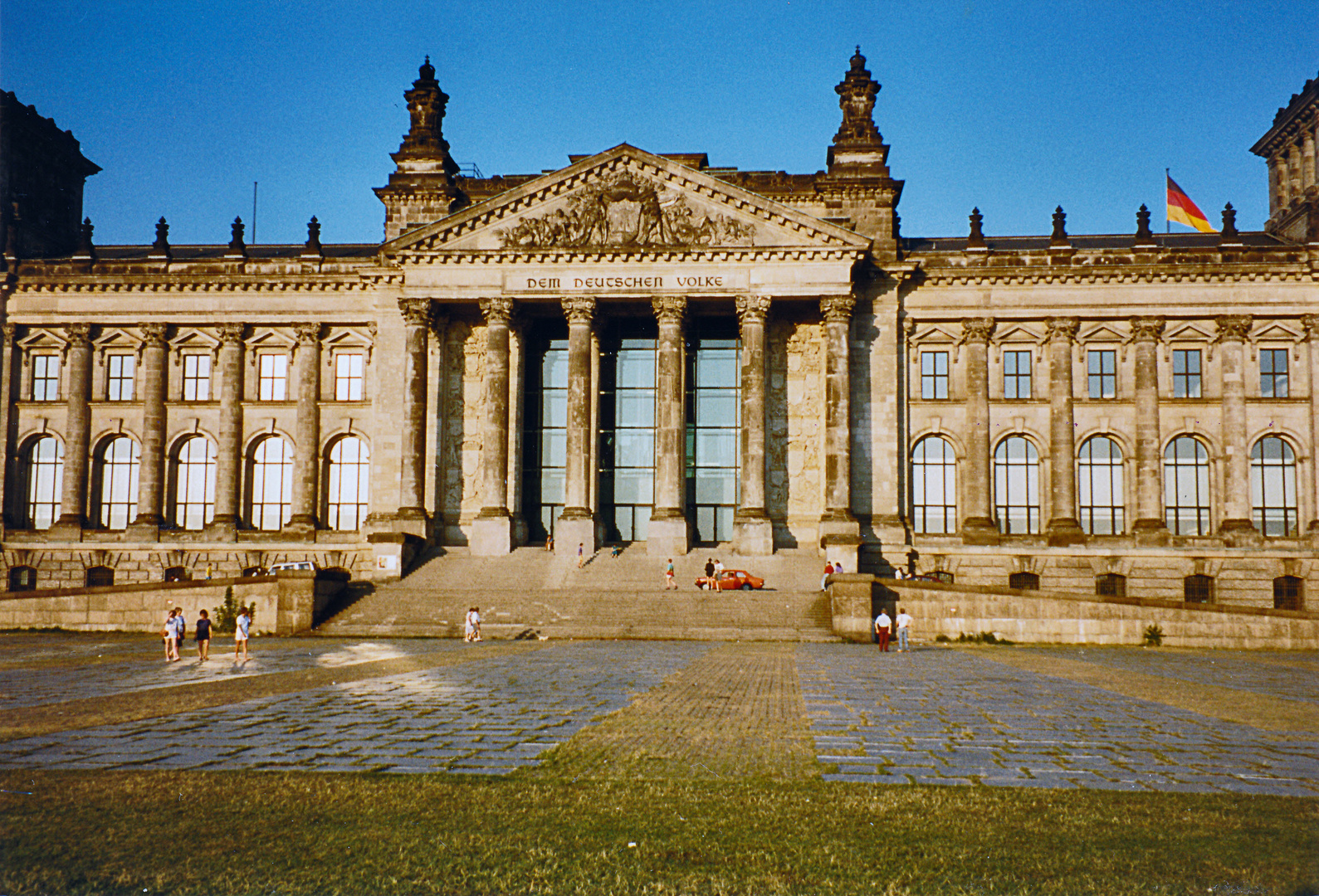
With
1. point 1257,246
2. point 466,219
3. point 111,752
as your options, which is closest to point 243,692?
point 111,752

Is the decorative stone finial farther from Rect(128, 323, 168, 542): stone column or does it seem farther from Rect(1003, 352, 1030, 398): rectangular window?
Rect(128, 323, 168, 542): stone column

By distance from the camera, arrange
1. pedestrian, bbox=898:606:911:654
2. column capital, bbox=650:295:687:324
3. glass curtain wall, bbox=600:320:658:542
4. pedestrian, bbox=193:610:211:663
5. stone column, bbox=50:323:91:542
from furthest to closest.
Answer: stone column, bbox=50:323:91:542 → glass curtain wall, bbox=600:320:658:542 → column capital, bbox=650:295:687:324 → pedestrian, bbox=898:606:911:654 → pedestrian, bbox=193:610:211:663

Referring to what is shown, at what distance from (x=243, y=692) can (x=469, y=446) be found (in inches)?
1472

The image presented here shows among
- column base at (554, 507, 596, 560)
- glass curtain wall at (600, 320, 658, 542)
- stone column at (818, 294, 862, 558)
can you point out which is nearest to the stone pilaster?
column base at (554, 507, 596, 560)

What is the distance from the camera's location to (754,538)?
51156 millimetres

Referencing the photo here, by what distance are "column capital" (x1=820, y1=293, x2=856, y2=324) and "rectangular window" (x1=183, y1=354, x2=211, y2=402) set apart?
33562mm

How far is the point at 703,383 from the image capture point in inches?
2277

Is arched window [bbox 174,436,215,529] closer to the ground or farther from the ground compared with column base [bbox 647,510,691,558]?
farther from the ground

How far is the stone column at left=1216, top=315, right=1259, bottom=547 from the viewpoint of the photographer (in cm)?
5388

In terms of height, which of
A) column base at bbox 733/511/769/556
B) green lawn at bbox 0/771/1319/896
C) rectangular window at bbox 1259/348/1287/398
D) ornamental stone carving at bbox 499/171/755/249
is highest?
ornamental stone carving at bbox 499/171/755/249

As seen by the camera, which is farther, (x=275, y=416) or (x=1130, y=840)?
(x=275, y=416)

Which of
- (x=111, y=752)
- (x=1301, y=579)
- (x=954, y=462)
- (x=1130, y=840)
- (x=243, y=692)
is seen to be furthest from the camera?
(x=954, y=462)

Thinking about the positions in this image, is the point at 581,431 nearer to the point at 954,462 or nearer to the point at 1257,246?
the point at 954,462

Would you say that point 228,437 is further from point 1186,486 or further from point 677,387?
point 1186,486
